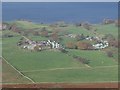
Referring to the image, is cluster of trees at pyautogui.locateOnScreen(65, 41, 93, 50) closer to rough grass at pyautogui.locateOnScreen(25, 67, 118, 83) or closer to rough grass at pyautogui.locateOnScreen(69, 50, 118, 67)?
rough grass at pyautogui.locateOnScreen(69, 50, 118, 67)

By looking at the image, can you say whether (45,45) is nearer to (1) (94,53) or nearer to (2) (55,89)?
(1) (94,53)

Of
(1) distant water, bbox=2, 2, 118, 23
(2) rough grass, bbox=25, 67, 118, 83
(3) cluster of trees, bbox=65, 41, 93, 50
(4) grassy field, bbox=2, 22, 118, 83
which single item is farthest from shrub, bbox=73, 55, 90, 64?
(1) distant water, bbox=2, 2, 118, 23

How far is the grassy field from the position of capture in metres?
10.5

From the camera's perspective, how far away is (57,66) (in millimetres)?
12586

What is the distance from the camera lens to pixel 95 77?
10.9 metres

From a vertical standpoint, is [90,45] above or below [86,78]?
above

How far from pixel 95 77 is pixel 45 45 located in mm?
5400

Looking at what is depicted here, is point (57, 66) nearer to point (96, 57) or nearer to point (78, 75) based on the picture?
point (78, 75)

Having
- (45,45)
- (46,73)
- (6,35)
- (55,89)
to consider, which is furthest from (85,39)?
(55,89)

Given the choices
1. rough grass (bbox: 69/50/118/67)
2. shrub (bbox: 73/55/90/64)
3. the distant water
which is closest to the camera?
shrub (bbox: 73/55/90/64)

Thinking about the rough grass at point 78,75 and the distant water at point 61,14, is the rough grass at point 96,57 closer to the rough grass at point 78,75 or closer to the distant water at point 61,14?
the rough grass at point 78,75

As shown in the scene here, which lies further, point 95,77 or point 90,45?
point 90,45

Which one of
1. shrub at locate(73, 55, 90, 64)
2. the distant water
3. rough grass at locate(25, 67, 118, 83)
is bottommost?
rough grass at locate(25, 67, 118, 83)

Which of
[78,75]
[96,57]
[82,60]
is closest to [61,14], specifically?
[96,57]
